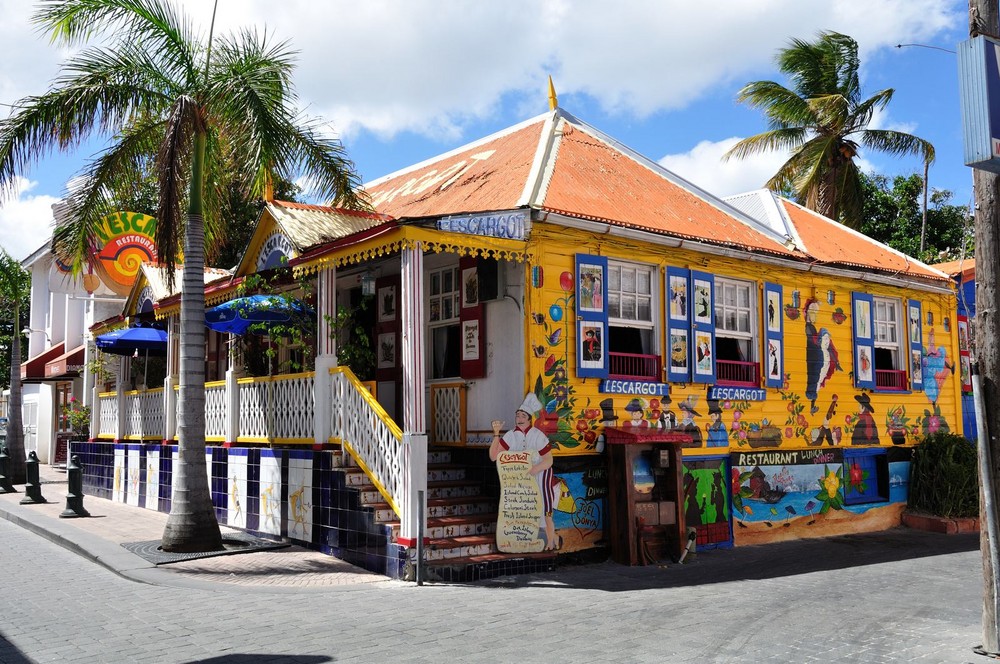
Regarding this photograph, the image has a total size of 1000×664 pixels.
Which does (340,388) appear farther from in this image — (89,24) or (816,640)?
(816,640)

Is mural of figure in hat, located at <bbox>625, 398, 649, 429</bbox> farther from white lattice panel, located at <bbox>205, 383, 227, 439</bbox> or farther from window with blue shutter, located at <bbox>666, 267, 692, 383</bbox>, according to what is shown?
white lattice panel, located at <bbox>205, 383, 227, 439</bbox>

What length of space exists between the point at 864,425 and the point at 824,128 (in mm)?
12655

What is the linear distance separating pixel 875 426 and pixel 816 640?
353 inches

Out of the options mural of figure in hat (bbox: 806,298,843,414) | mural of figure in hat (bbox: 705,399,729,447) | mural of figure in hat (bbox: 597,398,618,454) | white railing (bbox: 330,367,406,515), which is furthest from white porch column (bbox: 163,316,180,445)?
mural of figure in hat (bbox: 806,298,843,414)

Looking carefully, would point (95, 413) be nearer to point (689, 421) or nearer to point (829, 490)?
point (689, 421)

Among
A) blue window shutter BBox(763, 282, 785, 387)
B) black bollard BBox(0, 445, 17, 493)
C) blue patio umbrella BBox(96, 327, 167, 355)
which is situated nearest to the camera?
blue window shutter BBox(763, 282, 785, 387)

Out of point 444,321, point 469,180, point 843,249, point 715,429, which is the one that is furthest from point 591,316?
point 843,249

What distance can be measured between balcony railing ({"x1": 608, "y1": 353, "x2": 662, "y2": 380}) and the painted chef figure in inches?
70.5

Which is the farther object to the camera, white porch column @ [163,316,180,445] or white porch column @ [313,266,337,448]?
white porch column @ [163,316,180,445]

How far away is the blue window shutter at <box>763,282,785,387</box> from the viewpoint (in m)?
13.4

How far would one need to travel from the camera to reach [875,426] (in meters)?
15.2

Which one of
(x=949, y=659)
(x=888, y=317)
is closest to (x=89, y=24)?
(x=949, y=659)

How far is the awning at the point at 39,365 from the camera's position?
2802 cm

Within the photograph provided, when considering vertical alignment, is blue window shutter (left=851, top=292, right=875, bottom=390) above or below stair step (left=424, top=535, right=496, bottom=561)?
above
